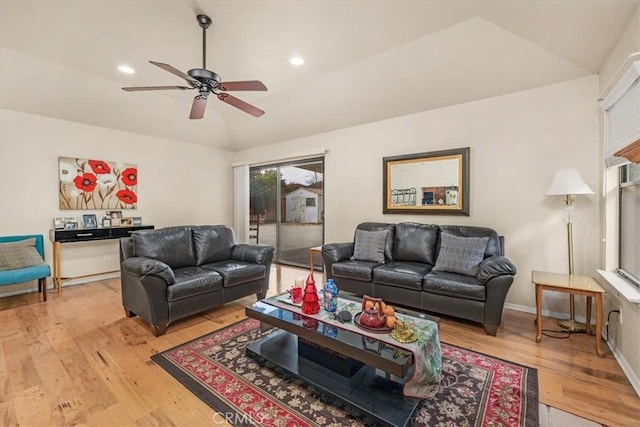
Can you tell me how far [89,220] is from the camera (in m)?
4.54

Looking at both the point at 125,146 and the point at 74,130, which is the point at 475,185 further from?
the point at 74,130

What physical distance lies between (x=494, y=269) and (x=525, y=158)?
148 centimetres

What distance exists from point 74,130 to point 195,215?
7.76ft

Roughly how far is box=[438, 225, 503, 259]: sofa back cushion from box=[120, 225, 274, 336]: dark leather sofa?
2277 millimetres

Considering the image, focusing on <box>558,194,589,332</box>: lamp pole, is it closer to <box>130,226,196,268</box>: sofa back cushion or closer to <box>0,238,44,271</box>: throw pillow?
<box>130,226,196,268</box>: sofa back cushion

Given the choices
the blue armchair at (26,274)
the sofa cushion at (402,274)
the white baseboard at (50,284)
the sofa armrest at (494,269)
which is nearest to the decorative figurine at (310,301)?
the sofa cushion at (402,274)

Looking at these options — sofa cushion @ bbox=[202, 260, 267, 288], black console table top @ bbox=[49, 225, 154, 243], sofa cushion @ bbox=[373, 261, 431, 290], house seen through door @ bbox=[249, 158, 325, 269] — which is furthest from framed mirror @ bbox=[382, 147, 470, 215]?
black console table top @ bbox=[49, 225, 154, 243]

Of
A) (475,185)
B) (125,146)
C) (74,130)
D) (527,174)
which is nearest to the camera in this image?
(527,174)

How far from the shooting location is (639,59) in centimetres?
182

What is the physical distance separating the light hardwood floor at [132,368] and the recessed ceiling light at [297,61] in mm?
2942

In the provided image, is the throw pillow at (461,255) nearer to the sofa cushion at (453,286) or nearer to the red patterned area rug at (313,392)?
the sofa cushion at (453,286)

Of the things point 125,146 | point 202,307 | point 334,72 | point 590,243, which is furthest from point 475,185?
point 125,146

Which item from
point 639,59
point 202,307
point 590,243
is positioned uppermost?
point 639,59

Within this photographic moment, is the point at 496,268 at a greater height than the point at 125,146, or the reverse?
the point at 125,146
